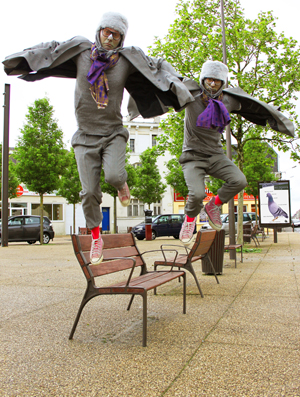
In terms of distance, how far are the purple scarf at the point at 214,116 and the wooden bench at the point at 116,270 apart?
1569 mm

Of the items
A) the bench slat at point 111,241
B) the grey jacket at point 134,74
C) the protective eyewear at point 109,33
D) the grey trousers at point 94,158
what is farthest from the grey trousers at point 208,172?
the protective eyewear at point 109,33

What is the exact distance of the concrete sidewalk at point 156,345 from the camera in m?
2.83

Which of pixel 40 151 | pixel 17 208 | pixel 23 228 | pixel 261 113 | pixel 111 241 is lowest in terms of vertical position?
pixel 23 228

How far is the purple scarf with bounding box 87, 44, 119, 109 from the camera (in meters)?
3.25

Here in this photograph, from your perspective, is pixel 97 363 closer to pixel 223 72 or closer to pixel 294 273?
pixel 223 72

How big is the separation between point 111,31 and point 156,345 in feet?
9.25

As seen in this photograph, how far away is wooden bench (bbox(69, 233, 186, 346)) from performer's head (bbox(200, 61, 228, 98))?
1.90 metres

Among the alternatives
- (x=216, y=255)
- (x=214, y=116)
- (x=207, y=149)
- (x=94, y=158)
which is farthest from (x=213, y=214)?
(x=216, y=255)

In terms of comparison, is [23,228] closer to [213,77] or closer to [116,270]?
[116,270]

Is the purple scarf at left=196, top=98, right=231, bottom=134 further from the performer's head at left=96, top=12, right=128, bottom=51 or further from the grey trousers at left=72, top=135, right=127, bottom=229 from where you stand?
the performer's head at left=96, top=12, right=128, bottom=51

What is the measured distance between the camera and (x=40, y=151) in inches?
779

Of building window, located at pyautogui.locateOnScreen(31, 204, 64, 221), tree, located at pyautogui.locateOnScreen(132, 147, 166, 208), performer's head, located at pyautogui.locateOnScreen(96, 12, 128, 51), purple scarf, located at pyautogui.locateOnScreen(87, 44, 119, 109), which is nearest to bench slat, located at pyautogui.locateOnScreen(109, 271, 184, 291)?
purple scarf, located at pyautogui.locateOnScreen(87, 44, 119, 109)

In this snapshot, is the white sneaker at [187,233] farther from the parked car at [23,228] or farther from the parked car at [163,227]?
the parked car at [163,227]

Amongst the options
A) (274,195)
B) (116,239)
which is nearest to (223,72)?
(116,239)
